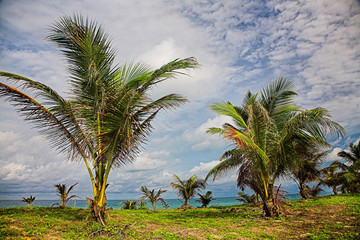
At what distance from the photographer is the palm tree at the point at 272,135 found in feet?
29.1

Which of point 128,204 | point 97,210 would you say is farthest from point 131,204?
point 97,210

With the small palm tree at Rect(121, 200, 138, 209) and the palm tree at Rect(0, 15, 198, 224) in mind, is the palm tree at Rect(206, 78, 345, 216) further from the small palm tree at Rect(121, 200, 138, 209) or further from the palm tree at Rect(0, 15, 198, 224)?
the small palm tree at Rect(121, 200, 138, 209)

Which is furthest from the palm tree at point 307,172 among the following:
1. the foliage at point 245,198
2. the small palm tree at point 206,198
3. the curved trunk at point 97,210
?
the curved trunk at point 97,210

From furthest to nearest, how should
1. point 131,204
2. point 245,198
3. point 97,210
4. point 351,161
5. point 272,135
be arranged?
point 351,161
point 245,198
point 131,204
point 272,135
point 97,210

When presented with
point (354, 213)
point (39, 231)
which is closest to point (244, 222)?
point (354, 213)

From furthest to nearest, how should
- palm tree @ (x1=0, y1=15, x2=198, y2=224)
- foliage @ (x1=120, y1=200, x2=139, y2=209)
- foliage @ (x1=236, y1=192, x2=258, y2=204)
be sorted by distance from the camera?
foliage @ (x1=236, y1=192, x2=258, y2=204) → foliage @ (x1=120, y1=200, x2=139, y2=209) → palm tree @ (x1=0, y1=15, x2=198, y2=224)

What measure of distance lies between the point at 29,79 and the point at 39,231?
4478mm

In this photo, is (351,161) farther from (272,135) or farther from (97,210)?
(97,210)

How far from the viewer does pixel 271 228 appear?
7.25 m

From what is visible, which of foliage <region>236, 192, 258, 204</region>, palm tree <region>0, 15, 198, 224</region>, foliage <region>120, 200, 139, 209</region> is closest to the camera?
palm tree <region>0, 15, 198, 224</region>

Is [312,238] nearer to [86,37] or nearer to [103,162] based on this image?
[103,162]

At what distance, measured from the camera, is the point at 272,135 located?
31.3 feet

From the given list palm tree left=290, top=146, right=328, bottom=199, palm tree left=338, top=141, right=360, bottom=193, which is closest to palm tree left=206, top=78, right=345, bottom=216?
palm tree left=290, top=146, right=328, bottom=199

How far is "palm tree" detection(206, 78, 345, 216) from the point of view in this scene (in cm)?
888
